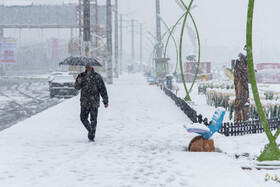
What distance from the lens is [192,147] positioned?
7.65 meters

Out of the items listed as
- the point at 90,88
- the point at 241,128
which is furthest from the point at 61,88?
the point at 90,88

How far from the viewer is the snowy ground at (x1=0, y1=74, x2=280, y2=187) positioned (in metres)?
5.65

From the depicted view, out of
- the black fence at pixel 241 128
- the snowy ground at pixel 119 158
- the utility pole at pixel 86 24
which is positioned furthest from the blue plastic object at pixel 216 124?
the utility pole at pixel 86 24

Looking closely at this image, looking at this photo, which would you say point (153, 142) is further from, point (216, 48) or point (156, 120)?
point (216, 48)

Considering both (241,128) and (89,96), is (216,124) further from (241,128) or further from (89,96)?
(241,128)

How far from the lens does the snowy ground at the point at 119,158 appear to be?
5.65 metres

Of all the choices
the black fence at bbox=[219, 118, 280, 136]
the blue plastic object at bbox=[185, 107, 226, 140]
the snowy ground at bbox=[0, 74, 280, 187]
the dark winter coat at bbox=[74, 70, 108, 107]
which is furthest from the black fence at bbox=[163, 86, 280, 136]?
the dark winter coat at bbox=[74, 70, 108, 107]

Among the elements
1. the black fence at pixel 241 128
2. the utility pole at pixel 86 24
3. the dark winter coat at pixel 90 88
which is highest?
the utility pole at pixel 86 24

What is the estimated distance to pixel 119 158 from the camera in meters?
7.02

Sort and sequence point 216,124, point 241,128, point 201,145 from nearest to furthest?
1. point 201,145
2. point 216,124
3. point 241,128

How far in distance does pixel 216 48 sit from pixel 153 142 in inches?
7536

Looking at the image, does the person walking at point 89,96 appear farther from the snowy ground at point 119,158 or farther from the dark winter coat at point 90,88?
the snowy ground at point 119,158

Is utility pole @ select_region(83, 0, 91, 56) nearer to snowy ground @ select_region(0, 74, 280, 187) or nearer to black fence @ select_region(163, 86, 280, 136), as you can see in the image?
snowy ground @ select_region(0, 74, 280, 187)

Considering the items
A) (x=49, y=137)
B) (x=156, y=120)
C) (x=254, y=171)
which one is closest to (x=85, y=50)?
(x=156, y=120)
